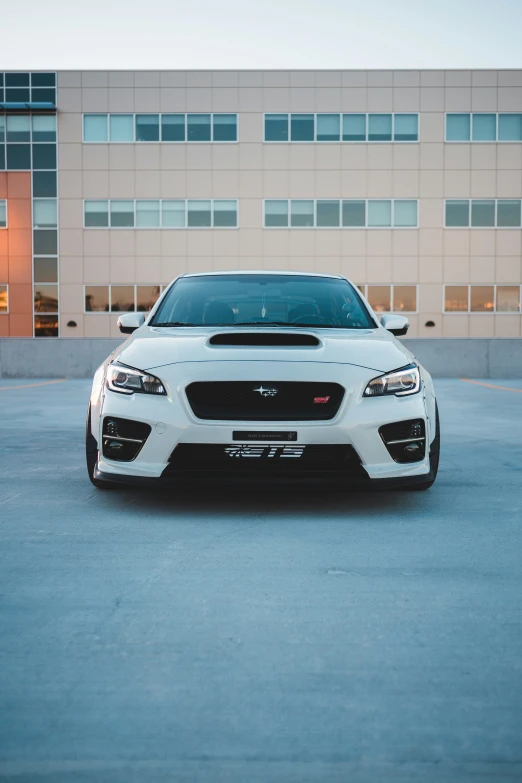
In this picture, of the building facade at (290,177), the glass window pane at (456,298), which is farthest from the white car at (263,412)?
the glass window pane at (456,298)

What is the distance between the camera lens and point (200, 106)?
129 ft

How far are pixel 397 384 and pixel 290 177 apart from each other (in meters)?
35.2

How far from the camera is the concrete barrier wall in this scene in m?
24.8

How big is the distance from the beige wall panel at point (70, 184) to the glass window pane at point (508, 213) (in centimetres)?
1895

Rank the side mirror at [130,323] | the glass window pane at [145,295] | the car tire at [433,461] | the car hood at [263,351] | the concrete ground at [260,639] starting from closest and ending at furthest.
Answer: the concrete ground at [260,639] < the car hood at [263,351] < the car tire at [433,461] < the side mirror at [130,323] < the glass window pane at [145,295]

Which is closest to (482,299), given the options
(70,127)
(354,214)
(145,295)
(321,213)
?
(354,214)

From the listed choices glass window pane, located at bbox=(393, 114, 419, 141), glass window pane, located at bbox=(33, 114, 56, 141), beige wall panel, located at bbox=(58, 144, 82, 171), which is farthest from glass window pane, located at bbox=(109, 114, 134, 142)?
glass window pane, located at bbox=(393, 114, 419, 141)

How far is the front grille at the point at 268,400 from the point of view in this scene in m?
5.16

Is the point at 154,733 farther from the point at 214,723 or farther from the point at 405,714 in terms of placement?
the point at 405,714

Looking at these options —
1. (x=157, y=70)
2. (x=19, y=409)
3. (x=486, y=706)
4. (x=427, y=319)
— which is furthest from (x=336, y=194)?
(x=486, y=706)

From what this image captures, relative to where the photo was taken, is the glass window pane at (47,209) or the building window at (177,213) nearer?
the building window at (177,213)

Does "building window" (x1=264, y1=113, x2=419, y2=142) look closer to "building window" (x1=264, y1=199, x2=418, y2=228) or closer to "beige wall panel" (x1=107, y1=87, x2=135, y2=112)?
"building window" (x1=264, y1=199, x2=418, y2=228)

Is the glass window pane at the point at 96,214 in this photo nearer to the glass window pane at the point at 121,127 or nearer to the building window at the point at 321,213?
the glass window pane at the point at 121,127

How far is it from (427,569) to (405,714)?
1.66 metres
